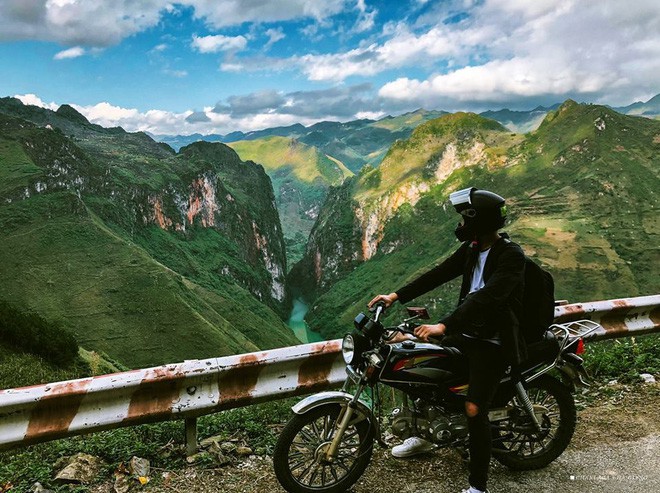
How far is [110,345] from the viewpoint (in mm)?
73188

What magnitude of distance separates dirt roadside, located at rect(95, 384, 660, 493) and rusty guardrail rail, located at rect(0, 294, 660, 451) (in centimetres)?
51

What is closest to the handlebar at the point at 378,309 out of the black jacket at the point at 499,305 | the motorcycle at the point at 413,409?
the motorcycle at the point at 413,409

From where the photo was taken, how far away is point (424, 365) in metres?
3.89

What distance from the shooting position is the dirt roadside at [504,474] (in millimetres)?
4086

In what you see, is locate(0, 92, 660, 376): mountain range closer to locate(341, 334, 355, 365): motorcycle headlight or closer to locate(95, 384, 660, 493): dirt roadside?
locate(95, 384, 660, 493): dirt roadside

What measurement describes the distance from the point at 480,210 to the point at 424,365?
1.28 m

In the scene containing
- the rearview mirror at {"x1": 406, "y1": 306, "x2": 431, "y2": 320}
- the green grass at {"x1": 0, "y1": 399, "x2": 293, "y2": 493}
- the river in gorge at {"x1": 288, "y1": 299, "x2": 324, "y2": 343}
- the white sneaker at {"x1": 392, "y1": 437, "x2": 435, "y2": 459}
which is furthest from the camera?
the river in gorge at {"x1": 288, "y1": 299, "x2": 324, "y2": 343}

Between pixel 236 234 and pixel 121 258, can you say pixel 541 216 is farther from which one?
pixel 236 234

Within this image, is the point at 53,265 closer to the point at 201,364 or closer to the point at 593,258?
the point at 201,364

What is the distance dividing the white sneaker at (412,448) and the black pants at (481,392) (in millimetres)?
475

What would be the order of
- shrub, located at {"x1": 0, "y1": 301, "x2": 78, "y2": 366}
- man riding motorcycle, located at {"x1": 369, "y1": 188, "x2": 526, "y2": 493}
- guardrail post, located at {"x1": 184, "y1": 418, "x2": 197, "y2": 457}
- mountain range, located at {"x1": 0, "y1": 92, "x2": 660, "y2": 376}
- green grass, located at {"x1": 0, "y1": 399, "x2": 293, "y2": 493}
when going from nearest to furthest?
man riding motorcycle, located at {"x1": 369, "y1": 188, "x2": 526, "y2": 493} → green grass, located at {"x1": 0, "y1": 399, "x2": 293, "y2": 493} → guardrail post, located at {"x1": 184, "y1": 418, "x2": 197, "y2": 457} → shrub, located at {"x1": 0, "y1": 301, "x2": 78, "y2": 366} → mountain range, located at {"x1": 0, "y1": 92, "x2": 660, "y2": 376}

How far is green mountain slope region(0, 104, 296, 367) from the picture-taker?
78.6m

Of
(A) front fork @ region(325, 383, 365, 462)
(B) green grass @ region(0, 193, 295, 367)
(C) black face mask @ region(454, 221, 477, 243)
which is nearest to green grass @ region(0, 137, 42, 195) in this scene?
(B) green grass @ region(0, 193, 295, 367)

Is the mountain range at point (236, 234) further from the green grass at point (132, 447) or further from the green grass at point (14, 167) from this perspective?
the green grass at point (132, 447)
